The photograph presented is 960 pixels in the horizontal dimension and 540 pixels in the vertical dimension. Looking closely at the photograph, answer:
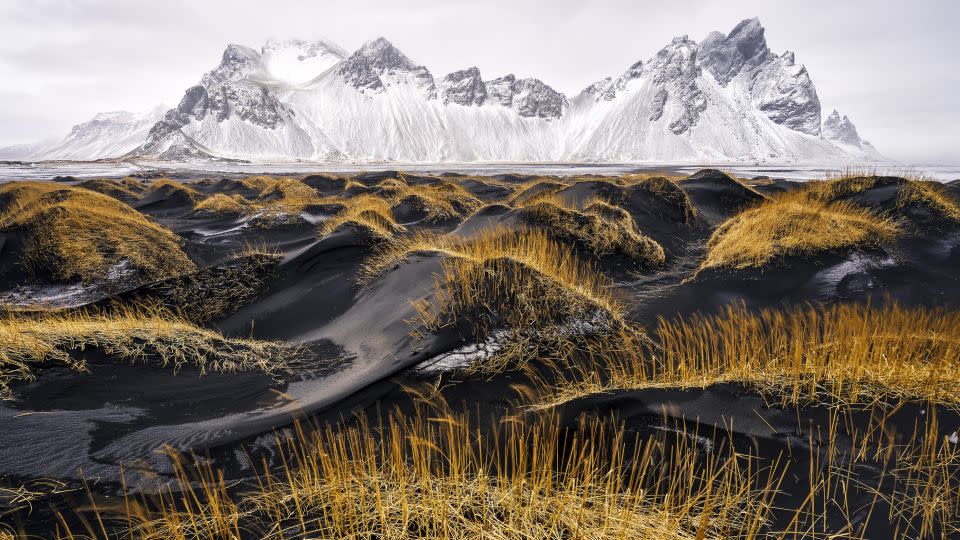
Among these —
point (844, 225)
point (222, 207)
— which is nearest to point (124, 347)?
point (844, 225)

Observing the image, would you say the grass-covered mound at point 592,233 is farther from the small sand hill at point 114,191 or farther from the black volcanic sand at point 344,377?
the small sand hill at point 114,191

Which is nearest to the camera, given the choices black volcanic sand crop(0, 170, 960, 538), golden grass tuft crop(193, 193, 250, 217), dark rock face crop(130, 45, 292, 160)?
black volcanic sand crop(0, 170, 960, 538)

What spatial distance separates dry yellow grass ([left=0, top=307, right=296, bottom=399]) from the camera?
412cm

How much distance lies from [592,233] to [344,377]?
317 inches

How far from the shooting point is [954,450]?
251cm

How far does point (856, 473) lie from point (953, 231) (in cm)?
1233

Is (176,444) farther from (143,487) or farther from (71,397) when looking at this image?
(71,397)

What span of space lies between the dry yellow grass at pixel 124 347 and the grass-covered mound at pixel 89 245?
585cm

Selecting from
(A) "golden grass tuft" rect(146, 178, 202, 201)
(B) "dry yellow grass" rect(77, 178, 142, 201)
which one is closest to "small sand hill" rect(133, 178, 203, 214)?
(A) "golden grass tuft" rect(146, 178, 202, 201)

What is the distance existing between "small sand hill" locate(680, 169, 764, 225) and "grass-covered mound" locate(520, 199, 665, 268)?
7.71 metres

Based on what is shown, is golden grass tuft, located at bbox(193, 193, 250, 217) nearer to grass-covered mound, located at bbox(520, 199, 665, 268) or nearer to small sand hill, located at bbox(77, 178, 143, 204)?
small sand hill, located at bbox(77, 178, 143, 204)

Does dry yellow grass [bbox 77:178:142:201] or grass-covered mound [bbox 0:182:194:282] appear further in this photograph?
dry yellow grass [bbox 77:178:142:201]

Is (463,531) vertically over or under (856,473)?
under

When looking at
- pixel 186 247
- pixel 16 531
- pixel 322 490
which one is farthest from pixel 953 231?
pixel 186 247
